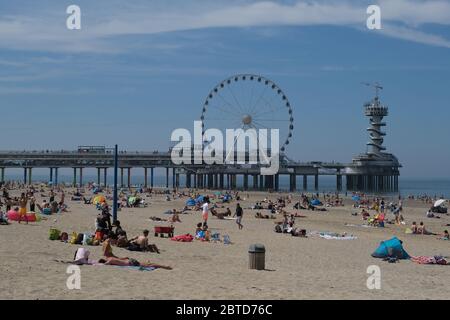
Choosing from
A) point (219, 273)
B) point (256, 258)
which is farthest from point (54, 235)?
point (256, 258)

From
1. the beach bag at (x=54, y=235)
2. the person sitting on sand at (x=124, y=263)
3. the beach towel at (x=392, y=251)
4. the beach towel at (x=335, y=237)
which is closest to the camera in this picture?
the person sitting on sand at (x=124, y=263)

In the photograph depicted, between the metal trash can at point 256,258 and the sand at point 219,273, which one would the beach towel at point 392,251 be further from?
the metal trash can at point 256,258

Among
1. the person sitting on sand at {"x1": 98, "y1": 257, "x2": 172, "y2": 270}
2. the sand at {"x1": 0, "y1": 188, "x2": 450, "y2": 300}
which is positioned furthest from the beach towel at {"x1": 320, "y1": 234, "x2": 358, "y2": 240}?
the person sitting on sand at {"x1": 98, "y1": 257, "x2": 172, "y2": 270}

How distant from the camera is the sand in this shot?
8914 mm

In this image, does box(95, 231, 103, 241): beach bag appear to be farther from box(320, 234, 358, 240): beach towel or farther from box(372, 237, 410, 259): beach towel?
box(320, 234, 358, 240): beach towel

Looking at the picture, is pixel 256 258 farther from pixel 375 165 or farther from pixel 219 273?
pixel 375 165

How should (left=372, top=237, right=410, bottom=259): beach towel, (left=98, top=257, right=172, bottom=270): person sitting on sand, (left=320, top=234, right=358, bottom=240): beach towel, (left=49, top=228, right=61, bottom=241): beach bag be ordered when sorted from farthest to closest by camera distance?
(left=320, top=234, right=358, bottom=240): beach towel → (left=372, top=237, right=410, bottom=259): beach towel → (left=49, top=228, right=61, bottom=241): beach bag → (left=98, top=257, right=172, bottom=270): person sitting on sand

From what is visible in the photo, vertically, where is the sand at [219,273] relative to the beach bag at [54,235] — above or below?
below

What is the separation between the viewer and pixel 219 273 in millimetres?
11094

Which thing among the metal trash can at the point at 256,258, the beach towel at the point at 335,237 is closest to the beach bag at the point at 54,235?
the metal trash can at the point at 256,258

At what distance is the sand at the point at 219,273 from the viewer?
8914mm

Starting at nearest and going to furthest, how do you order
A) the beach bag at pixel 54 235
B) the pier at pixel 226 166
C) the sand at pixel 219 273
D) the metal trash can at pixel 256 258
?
the sand at pixel 219 273 < the metal trash can at pixel 256 258 < the beach bag at pixel 54 235 < the pier at pixel 226 166

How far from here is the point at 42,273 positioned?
32.4 feet

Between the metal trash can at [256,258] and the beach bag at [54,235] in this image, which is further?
the beach bag at [54,235]
